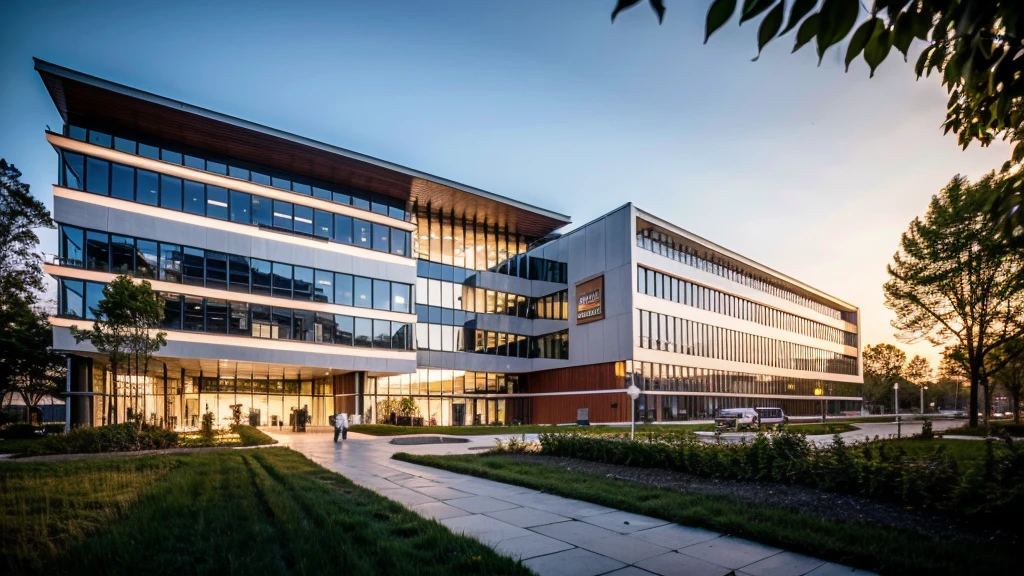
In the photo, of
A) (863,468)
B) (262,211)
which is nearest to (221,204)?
(262,211)

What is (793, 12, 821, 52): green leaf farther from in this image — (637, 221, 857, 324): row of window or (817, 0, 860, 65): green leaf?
(637, 221, 857, 324): row of window

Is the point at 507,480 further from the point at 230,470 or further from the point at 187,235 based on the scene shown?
the point at 187,235

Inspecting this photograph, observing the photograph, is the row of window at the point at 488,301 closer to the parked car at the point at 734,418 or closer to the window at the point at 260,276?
the window at the point at 260,276

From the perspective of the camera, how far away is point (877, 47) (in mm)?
2648

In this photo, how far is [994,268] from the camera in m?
30.1

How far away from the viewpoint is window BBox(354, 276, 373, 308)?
40344 mm

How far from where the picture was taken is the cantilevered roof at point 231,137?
30.4m

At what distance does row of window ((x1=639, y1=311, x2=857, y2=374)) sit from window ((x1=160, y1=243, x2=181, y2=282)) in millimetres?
33489

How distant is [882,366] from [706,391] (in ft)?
264

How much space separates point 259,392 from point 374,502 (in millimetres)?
40265

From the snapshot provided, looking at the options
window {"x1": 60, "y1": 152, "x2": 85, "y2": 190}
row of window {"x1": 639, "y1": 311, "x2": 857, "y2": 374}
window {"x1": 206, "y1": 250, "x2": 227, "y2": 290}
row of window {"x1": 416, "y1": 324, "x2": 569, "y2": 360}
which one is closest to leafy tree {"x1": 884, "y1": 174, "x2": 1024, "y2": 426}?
row of window {"x1": 639, "y1": 311, "x2": 857, "y2": 374}

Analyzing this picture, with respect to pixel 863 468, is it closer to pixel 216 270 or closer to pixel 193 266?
pixel 216 270

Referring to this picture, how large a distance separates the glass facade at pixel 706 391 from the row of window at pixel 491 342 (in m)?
8.09

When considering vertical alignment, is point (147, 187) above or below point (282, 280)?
above
